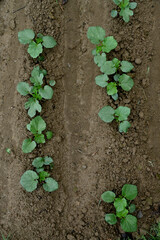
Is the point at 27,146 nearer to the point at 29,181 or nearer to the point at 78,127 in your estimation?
the point at 29,181

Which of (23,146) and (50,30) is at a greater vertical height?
(50,30)

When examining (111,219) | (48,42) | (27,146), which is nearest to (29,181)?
(27,146)

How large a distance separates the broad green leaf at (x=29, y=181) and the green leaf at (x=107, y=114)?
101cm

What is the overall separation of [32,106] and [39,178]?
2.79ft

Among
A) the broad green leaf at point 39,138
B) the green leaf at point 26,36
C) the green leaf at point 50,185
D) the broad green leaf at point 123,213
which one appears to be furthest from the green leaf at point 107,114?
the green leaf at point 26,36

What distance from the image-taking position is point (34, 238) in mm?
3332

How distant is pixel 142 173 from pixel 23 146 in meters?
1.45

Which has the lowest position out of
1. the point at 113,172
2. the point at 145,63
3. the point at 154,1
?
the point at 113,172

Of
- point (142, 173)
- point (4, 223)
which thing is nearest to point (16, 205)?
point (4, 223)

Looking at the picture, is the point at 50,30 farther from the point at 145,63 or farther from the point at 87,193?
the point at 87,193

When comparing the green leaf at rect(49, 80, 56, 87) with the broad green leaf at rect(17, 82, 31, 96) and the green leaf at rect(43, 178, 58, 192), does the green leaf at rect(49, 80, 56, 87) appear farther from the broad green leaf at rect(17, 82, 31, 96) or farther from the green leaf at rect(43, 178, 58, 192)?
the green leaf at rect(43, 178, 58, 192)

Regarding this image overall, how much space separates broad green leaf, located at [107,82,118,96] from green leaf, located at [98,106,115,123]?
17 cm

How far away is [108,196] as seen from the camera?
3.24 meters

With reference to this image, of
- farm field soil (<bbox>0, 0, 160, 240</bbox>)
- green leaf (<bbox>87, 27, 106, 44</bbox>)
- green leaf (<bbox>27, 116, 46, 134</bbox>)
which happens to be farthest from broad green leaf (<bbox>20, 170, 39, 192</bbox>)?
green leaf (<bbox>87, 27, 106, 44</bbox>)
